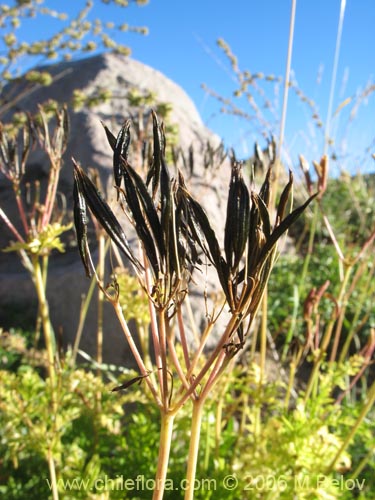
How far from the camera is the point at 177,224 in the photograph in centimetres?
53

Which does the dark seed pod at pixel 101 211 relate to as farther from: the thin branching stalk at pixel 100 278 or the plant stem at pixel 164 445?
the thin branching stalk at pixel 100 278

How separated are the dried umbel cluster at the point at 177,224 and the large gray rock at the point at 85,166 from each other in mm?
1468

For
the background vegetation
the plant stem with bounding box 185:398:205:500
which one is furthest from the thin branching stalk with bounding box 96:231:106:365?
the plant stem with bounding box 185:398:205:500

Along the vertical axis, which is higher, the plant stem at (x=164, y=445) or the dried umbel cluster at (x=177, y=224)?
the dried umbel cluster at (x=177, y=224)

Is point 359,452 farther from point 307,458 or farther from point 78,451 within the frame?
point 78,451

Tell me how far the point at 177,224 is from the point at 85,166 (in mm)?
3427

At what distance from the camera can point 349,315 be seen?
3.91 metres

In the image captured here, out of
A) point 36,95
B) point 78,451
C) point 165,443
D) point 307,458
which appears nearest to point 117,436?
point 78,451

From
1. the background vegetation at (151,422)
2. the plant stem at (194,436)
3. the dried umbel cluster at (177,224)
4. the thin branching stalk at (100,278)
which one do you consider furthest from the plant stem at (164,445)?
the thin branching stalk at (100,278)

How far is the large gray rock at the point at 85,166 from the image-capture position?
309 cm

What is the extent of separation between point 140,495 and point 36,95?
190 inches

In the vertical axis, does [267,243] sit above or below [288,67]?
below

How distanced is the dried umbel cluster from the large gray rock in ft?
4.81

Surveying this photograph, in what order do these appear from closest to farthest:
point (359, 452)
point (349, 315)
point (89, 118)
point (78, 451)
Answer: point (78, 451) < point (359, 452) < point (349, 315) < point (89, 118)
